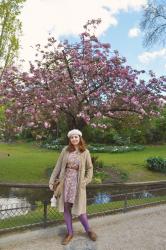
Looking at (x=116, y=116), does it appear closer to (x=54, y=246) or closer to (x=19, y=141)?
(x=54, y=246)

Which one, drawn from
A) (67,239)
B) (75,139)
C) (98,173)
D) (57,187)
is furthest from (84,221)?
(98,173)

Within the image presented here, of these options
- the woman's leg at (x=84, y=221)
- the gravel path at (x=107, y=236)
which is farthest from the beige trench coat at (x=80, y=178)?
the gravel path at (x=107, y=236)

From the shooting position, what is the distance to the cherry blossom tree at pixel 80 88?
20406mm

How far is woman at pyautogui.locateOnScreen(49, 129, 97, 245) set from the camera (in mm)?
8453

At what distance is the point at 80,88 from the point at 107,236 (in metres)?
12.3

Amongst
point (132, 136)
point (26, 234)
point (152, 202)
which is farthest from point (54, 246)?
point (132, 136)

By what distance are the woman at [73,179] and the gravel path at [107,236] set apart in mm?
284

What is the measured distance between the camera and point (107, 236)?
8898mm

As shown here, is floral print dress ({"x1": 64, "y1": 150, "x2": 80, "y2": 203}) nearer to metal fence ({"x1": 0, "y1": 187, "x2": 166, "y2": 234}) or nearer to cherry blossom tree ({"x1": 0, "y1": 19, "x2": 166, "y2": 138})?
metal fence ({"x1": 0, "y1": 187, "x2": 166, "y2": 234})

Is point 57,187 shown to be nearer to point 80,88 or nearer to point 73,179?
point 73,179

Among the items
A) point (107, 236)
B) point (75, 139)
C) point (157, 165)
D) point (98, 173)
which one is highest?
point (75, 139)

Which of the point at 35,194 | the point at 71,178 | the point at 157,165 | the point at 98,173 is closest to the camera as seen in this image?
the point at 71,178

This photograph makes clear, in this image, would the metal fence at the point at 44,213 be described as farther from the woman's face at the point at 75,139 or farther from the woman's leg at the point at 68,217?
the woman's face at the point at 75,139

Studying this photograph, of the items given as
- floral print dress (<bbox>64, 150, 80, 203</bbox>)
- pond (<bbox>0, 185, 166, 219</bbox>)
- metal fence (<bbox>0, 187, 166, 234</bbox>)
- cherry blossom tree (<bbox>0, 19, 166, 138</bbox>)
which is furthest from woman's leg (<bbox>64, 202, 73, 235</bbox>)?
cherry blossom tree (<bbox>0, 19, 166, 138</bbox>)
